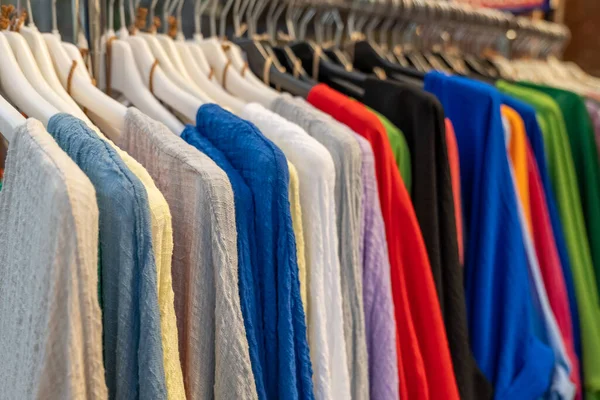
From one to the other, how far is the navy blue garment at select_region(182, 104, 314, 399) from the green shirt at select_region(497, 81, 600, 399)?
569 mm

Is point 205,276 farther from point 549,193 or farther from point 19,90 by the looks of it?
point 549,193

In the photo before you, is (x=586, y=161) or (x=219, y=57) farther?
(x=586, y=161)

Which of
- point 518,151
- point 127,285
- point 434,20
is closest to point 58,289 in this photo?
point 127,285

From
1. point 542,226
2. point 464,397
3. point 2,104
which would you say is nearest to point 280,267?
point 2,104

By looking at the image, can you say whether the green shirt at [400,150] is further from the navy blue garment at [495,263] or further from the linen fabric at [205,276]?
the linen fabric at [205,276]

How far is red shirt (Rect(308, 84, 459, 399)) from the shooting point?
0.65 metres

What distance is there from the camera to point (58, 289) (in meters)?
0.34

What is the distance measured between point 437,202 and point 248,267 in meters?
0.31

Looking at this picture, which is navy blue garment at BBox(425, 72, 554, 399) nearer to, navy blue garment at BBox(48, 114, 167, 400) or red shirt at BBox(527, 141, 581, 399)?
red shirt at BBox(527, 141, 581, 399)

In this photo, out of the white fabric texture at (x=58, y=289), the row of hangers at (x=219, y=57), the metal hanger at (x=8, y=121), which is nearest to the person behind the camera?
the white fabric texture at (x=58, y=289)

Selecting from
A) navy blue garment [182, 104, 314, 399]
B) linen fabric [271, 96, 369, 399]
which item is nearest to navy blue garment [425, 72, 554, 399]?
linen fabric [271, 96, 369, 399]

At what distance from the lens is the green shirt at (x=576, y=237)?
904 millimetres

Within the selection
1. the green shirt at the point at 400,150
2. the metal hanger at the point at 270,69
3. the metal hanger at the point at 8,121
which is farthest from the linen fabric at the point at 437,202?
the metal hanger at the point at 8,121

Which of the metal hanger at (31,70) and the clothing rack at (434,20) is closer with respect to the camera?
the metal hanger at (31,70)
